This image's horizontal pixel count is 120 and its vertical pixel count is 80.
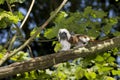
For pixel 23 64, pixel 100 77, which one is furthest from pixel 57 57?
pixel 100 77

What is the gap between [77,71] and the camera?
6.28 m

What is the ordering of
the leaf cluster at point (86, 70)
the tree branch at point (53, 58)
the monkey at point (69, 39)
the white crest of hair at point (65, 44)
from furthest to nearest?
the white crest of hair at point (65, 44) → the monkey at point (69, 39) → the leaf cluster at point (86, 70) → the tree branch at point (53, 58)

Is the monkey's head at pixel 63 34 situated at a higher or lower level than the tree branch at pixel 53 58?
higher

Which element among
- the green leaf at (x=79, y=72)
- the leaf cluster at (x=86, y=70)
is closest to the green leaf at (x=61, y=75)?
the leaf cluster at (x=86, y=70)

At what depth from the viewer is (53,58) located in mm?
5887

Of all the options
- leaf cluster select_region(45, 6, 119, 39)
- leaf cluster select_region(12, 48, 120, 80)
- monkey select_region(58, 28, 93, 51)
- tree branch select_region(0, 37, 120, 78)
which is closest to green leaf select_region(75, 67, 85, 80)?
leaf cluster select_region(12, 48, 120, 80)

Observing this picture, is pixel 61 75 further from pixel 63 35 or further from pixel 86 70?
pixel 63 35

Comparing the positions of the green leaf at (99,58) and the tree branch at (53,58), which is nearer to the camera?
the tree branch at (53,58)

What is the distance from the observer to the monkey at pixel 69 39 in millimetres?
6523

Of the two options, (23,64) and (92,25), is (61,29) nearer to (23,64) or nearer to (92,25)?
(92,25)

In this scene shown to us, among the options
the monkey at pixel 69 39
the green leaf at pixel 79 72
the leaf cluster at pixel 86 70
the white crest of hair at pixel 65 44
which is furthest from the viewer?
the white crest of hair at pixel 65 44

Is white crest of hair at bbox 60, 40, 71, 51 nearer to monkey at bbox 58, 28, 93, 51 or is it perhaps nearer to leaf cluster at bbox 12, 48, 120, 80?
monkey at bbox 58, 28, 93, 51

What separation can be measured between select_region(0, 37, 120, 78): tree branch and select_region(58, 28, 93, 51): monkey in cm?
38

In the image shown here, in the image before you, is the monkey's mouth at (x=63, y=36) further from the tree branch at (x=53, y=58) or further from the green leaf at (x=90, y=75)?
the green leaf at (x=90, y=75)
